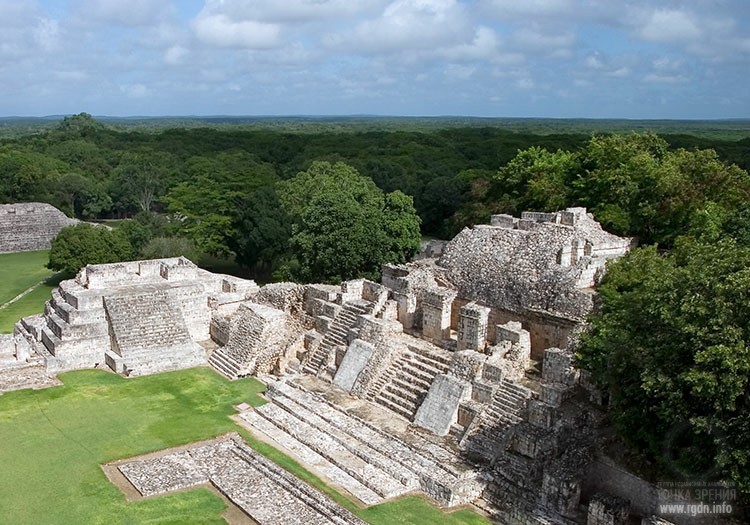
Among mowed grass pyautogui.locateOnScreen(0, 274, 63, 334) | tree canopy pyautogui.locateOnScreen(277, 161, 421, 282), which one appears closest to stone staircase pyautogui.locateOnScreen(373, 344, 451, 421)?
tree canopy pyautogui.locateOnScreen(277, 161, 421, 282)

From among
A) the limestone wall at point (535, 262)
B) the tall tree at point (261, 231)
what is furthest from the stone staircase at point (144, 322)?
the tall tree at point (261, 231)

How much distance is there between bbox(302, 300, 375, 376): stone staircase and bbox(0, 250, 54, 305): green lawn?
633 inches

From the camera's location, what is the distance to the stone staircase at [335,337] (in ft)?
61.0

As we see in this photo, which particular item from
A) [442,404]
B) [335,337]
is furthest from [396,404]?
[335,337]

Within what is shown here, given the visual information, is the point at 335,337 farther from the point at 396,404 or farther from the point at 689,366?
the point at 689,366

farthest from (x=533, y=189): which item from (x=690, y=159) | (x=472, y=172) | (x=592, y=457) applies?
(x=472, y=172)

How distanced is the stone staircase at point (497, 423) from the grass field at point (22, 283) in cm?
1699

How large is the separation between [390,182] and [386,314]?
36263mm

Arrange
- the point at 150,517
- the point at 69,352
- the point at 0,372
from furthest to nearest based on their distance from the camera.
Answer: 1. the point at 69,352
2. the point at 0,372
3. the point at 150,517

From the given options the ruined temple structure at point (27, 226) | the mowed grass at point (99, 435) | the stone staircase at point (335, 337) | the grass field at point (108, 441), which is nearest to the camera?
the grass field at point (108, 441)

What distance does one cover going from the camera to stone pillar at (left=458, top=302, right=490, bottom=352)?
16.1 metres

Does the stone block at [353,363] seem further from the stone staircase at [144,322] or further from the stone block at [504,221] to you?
the stone block at [504,221]

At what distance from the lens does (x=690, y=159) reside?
21453 mm

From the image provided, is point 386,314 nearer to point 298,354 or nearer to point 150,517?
point 298,354
